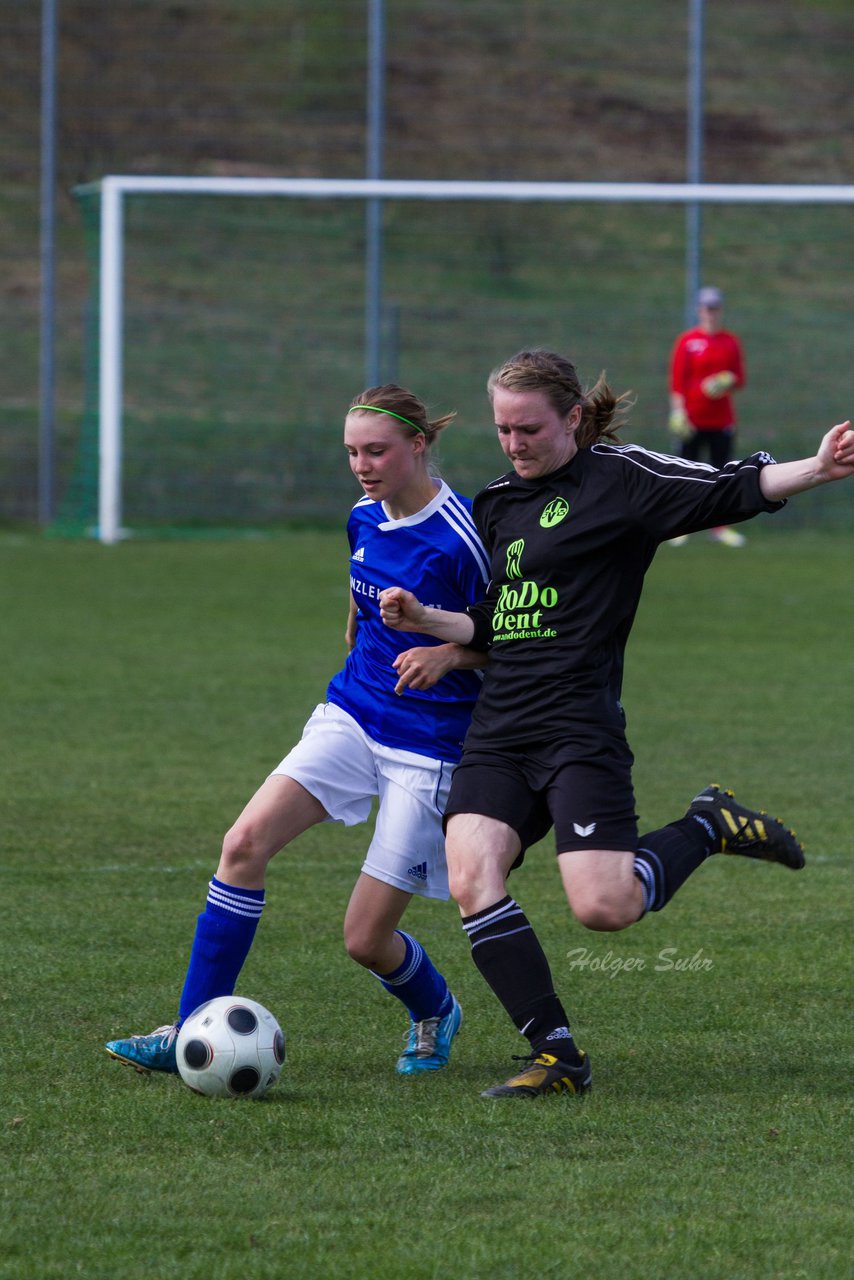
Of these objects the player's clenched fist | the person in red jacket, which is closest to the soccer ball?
the player's clenched fist

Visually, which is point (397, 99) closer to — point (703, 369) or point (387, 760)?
point (703, 369)

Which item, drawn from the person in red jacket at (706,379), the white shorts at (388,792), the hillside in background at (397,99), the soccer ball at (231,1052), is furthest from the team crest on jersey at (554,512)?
the hillside in background at (397,99)

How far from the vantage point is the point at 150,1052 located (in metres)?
4.35

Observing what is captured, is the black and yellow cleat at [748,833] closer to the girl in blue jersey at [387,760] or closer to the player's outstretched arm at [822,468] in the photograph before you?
the girl in blue jersey at [387,760]

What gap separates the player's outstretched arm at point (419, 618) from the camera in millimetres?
4258

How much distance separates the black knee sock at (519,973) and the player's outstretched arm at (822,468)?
3.61ft

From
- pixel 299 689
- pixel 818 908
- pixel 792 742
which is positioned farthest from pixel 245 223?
pixel 818 908

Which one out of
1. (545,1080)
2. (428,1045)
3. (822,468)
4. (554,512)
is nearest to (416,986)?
(428,1045)

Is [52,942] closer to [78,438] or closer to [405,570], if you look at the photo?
[405,570]

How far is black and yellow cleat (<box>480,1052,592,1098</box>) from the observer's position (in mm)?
4133

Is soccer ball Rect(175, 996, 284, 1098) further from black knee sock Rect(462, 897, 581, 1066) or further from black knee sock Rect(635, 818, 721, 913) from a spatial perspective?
black knee sock Rect(635, 818, 721, 913)

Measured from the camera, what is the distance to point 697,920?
5.93 m

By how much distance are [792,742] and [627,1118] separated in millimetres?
4941
